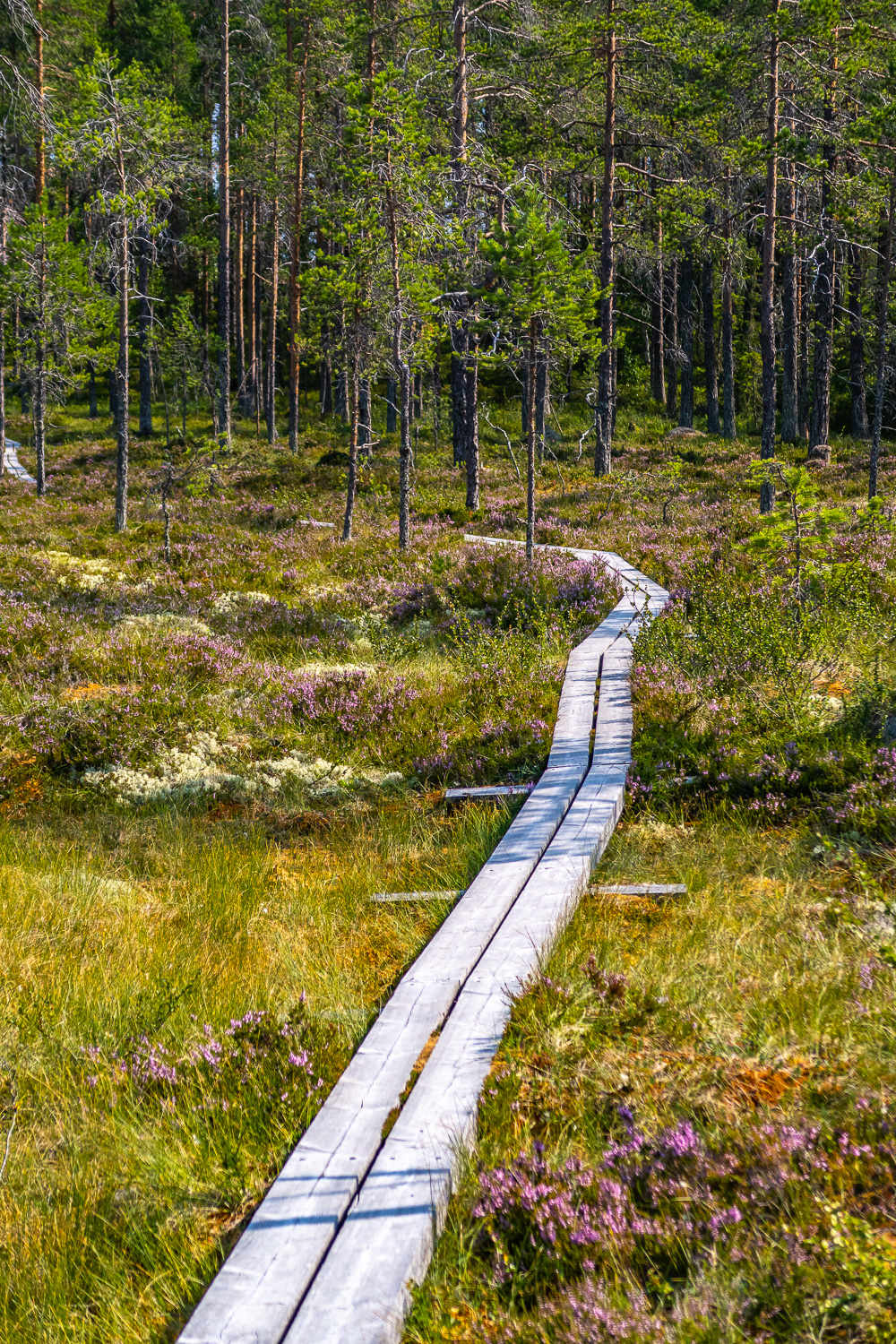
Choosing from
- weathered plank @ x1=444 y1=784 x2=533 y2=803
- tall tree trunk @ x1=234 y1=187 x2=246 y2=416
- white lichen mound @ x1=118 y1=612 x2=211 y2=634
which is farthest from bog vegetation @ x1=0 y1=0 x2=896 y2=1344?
tall tree trunk @ x1=234 y1=187 x2=246 y2=416

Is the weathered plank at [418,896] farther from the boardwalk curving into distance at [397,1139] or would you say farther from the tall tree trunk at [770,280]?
the tall tree trunk at [770,280]

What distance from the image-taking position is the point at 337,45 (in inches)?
1139

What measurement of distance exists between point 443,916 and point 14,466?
31600 millimetres

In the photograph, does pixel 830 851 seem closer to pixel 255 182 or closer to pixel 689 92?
pixel 689 92

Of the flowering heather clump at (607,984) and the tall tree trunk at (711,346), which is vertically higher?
the tall tree trunk at (711,346)

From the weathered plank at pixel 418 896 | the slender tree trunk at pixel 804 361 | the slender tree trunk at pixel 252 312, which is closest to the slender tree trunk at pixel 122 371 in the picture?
the weathered plank at pixel 418 896

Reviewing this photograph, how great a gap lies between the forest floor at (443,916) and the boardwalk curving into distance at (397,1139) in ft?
0.40

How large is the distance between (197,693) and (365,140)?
42.4 feet

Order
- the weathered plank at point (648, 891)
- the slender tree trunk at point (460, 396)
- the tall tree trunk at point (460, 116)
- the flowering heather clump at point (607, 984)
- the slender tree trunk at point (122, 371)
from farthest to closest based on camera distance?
the slender tree trunk at point (460, 396), the slender tree trunk at point (122, 371), the tall tree trunk at point (460, 116), the weathered plank at point (648, 891), the flowering heather clump at point (607, 984)

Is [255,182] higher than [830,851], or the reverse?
[255,182]

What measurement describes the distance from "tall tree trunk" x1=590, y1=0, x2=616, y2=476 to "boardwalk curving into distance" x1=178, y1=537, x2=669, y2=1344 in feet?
57.0

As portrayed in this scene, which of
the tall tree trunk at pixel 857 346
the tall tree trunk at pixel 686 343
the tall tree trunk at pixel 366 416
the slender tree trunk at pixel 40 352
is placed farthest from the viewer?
the tall tree trunk at pixel 686 343

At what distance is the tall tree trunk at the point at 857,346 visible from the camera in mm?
27581

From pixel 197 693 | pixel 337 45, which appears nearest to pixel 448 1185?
pixel 197 693
